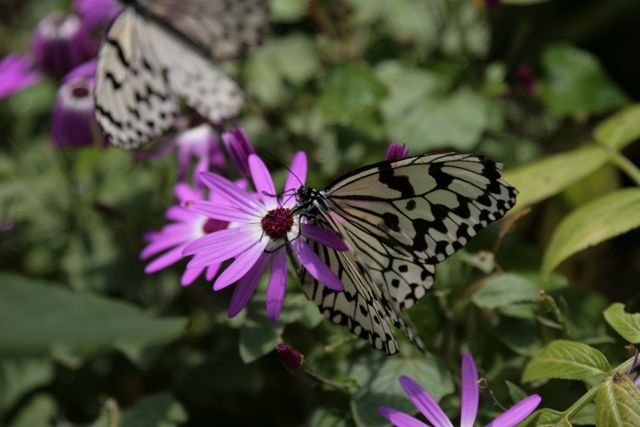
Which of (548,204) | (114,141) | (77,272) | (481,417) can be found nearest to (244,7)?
(114,141)

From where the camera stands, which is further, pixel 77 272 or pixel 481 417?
pixel 77 272

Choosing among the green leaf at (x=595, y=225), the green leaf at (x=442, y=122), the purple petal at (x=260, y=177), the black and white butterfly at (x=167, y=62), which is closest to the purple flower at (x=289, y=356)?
the purple petal at (x=260, y=177)

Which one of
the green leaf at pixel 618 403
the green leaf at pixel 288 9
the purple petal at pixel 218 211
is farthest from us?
the green leaf at pixel 288 9

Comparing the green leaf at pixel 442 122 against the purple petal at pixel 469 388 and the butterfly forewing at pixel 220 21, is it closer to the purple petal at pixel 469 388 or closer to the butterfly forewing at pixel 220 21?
the butterfly forewing at pixel 220 21

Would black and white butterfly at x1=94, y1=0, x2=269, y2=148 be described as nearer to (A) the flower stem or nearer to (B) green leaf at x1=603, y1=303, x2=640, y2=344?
(A) the flower stem

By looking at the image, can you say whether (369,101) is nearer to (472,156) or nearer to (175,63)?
(175,63)

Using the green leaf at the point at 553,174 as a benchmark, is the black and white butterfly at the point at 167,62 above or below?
above
